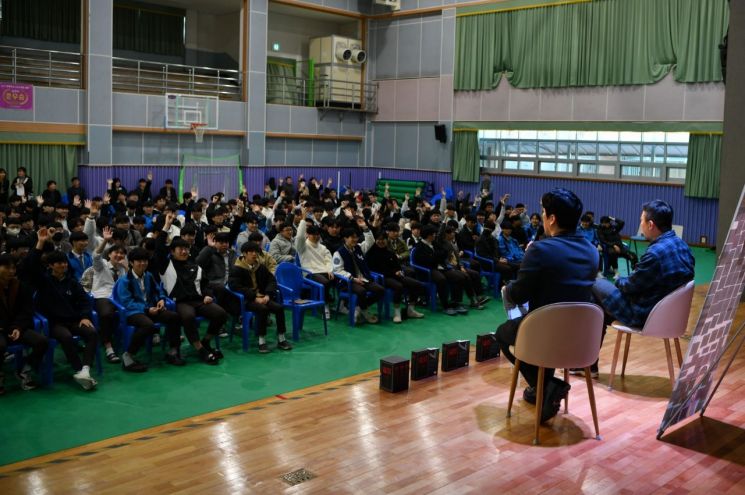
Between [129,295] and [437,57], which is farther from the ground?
[437,57]

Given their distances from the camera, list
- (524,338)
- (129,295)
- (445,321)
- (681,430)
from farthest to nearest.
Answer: (445,321) → (129,295) → (681,430) → (524,338)

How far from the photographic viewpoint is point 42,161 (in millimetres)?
15508

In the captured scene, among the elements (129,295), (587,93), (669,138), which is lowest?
(129,295)

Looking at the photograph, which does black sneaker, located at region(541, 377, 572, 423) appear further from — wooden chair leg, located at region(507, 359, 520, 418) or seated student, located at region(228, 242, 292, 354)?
seated student, located at region(228, 242, 292, 354)

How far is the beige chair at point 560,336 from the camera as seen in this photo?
13.8 ft

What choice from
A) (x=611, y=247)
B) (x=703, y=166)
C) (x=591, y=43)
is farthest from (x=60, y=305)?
(x=591, y=43)

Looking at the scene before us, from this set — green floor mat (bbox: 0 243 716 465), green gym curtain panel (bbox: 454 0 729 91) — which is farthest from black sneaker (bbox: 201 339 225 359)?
green gym curtain panel (bbox: 454 0 729 91)

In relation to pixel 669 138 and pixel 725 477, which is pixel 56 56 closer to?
pixel 669 138

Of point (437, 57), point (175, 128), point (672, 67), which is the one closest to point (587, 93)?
point (672, 67)

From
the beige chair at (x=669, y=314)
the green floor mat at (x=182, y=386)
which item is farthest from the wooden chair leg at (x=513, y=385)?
the green floor mat at (x=182, y=386)

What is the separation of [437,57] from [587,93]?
15.5 feet

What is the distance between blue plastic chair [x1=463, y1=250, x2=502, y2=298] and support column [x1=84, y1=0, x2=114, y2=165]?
378 inches

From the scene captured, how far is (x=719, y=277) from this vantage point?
3.99 meters

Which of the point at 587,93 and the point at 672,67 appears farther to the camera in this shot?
the point at 587,93
